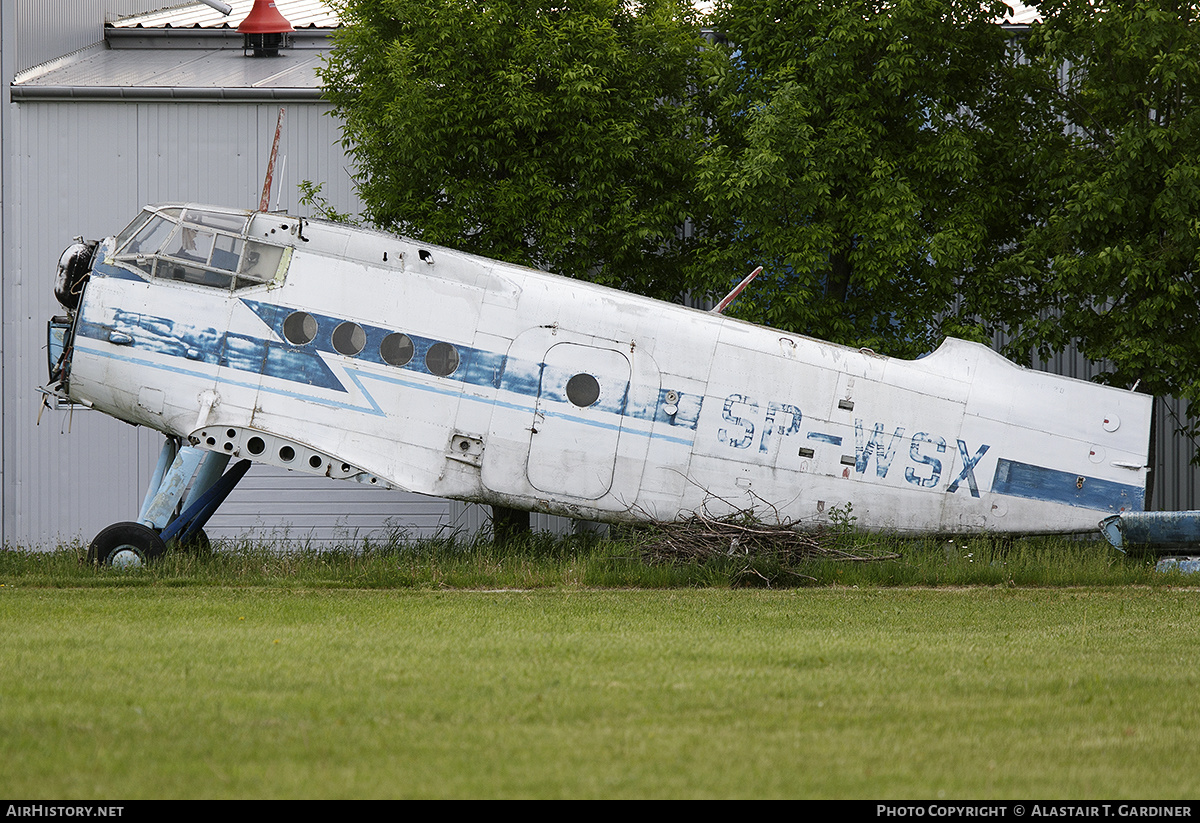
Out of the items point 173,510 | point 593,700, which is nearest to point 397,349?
point 173,510

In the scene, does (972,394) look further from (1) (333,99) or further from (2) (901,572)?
(1) (333,99)

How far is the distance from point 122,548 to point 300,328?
3509 millimetres

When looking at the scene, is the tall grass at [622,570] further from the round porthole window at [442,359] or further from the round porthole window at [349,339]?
the round porthole window at [349,339]

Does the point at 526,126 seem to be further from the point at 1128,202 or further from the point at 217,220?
the point at 1128,202

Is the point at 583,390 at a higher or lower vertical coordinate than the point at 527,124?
lower

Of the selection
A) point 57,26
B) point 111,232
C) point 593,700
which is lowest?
point 593,700

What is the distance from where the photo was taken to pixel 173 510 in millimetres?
15188

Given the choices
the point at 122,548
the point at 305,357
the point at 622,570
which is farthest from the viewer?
the point at 305,357

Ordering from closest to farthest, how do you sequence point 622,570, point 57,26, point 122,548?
point 622,570 < point 122,548 < point 57,26

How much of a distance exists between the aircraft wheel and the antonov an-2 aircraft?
113 mm

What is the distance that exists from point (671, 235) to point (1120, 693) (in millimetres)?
12669

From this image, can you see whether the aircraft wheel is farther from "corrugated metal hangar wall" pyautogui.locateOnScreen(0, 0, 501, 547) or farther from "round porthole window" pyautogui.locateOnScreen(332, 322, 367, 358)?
"corrugated metal hangar wall" pyautogui.locateOnScreen(0, 0, 501, 547)

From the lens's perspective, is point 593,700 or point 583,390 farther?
point 583,390

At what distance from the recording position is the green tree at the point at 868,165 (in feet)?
57.2
